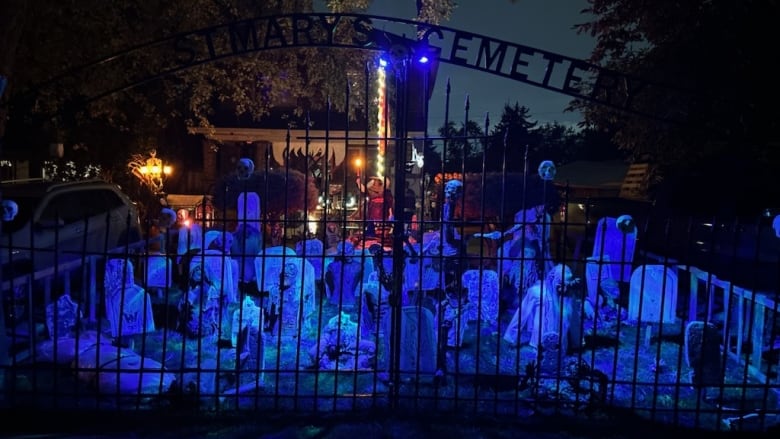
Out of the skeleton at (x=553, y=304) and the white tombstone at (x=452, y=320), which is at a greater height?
the skeleton at (x=553, y=304)

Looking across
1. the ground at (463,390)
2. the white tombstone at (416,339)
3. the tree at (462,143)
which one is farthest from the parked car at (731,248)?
the white tombstone at (416,339)

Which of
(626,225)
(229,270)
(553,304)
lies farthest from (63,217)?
(626,225)

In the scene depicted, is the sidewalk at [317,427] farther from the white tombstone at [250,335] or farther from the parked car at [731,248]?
the parked car at [731,248]

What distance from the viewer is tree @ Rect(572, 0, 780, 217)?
34.0ft

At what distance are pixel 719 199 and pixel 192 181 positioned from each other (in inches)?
660

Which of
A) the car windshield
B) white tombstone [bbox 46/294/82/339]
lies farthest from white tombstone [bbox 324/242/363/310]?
the car windshield

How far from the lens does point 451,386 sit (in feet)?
17.0

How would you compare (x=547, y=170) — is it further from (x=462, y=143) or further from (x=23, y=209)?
(x=23, y=209)

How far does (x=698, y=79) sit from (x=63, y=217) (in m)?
10.8

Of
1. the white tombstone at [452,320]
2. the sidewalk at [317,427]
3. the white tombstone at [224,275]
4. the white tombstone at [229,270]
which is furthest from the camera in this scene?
the white tombstone at [229,270]

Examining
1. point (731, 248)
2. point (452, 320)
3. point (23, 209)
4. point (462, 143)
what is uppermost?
point (462, 143)

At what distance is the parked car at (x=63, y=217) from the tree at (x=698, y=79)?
841cm

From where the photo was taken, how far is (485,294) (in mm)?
7113

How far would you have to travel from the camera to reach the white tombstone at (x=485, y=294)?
7.02 meters
